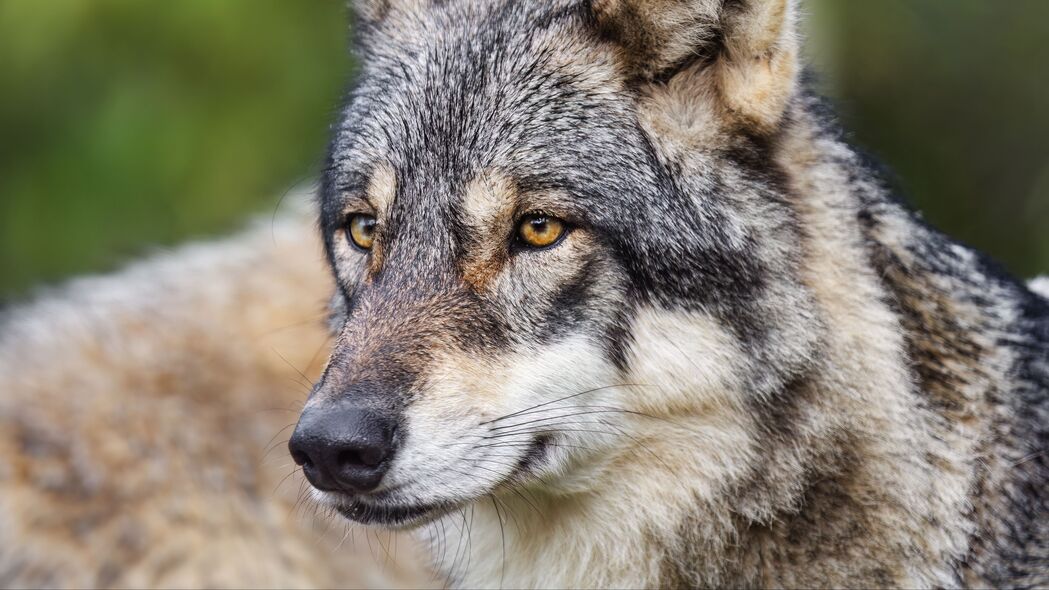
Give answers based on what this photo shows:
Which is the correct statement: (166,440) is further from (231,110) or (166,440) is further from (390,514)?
(231,110)

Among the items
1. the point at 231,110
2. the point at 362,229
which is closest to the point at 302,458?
the point at 362,229

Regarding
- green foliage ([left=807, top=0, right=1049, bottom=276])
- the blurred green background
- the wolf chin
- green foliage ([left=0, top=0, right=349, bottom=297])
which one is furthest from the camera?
green foliage ([left=0, top=0, right=349, bottom=297])

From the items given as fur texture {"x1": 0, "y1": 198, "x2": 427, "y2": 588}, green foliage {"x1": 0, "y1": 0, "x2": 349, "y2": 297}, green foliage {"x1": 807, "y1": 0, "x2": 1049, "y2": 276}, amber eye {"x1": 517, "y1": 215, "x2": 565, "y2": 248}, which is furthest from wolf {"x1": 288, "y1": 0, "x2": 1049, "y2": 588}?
green foliage {"x1": 0, "y1": 0, "x2": 349, "y2": 297}

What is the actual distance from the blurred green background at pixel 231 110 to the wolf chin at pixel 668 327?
248 inches

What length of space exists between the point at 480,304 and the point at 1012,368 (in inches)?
74.1

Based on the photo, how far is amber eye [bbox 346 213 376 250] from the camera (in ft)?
12.7

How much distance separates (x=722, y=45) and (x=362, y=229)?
1.36 meters

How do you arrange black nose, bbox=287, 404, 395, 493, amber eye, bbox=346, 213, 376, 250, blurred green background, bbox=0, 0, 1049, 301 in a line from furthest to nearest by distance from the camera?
blurred green background, bbox=0, 0, 1049, 301 < amber eye, bbox=346, 213, 376, 250 < black nose, bbox=287, 404, 395, 493

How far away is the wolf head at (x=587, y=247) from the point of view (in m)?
3.42

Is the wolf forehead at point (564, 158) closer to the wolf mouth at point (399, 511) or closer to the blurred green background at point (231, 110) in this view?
the wolf mouth at point (399, 511)

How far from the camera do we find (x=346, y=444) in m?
3.14

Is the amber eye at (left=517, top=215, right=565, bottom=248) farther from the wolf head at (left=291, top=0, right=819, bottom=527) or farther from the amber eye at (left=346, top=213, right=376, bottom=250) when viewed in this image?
the amber eye at (left=346, top=213, right=376, bottom=250)

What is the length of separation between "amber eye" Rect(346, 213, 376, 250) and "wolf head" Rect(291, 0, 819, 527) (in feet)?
0.37

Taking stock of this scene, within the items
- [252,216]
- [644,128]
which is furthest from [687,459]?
[252,216]
